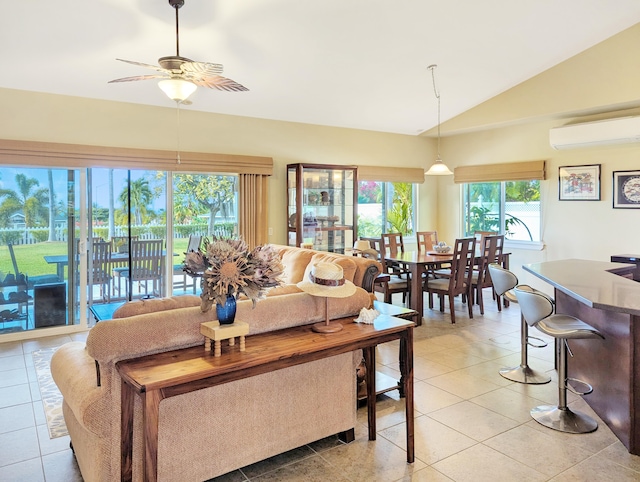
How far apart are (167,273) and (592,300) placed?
4.89 meters

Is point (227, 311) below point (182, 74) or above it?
below

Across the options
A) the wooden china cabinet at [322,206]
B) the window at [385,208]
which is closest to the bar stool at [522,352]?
the wooden china cabinet at [322,206]

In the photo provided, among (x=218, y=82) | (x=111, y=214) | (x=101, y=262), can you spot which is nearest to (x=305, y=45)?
(x=218, y=82)

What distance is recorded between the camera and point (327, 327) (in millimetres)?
2422

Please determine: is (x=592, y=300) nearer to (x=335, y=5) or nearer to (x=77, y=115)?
(x=335, y=5)

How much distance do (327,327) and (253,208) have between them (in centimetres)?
415

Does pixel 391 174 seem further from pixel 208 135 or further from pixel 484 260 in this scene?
pixel 208 135

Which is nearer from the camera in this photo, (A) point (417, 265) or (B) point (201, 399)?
(B) point (201, 399)

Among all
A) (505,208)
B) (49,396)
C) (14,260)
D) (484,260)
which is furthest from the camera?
(505,208)

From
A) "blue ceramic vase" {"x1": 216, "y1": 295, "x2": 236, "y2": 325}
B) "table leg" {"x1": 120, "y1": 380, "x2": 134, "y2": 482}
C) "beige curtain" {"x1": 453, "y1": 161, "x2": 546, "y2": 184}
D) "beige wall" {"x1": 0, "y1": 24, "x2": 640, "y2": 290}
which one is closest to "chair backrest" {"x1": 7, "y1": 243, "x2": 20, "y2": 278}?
"beige wall" {"x1": 0, "y1": 24, "x2": 640, "y2": 290}

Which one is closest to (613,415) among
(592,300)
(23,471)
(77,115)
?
(592,300)

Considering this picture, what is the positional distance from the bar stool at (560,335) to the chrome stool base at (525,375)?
1.85ft

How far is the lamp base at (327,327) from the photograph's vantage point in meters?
2.37

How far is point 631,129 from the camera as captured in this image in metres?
5.62
